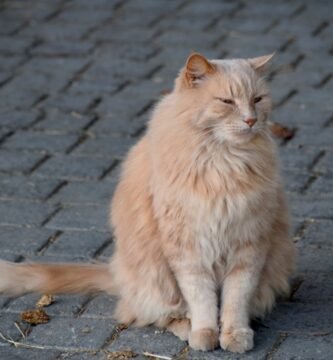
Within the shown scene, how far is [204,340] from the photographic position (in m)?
4.06

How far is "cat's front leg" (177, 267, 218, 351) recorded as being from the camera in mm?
4082

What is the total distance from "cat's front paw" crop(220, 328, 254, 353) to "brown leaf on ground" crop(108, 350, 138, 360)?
363 millimetres

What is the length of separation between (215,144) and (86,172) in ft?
6.66

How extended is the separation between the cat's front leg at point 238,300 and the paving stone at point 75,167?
1.95 m

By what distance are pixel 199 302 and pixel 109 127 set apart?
2.68 metres

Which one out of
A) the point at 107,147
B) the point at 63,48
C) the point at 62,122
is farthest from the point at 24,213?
the point at 63,48

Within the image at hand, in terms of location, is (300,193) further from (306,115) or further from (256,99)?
(256,99)

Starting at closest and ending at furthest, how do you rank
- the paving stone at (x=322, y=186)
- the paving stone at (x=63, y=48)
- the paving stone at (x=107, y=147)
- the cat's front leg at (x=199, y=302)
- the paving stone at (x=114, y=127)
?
the cat's front leg at (x=199, y=302), the paving stone at (x=322, y=186), the paving stone at (x=107, y=147), the paving stone at (x=114, y=127), the paving stone at (x=63, y=48)

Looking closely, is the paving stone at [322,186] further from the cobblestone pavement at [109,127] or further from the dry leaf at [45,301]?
the dry leaf at [45,301]

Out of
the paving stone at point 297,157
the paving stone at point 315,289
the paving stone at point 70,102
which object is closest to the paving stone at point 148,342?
the paving stone at point 315,289

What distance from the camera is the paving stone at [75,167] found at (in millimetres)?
5945

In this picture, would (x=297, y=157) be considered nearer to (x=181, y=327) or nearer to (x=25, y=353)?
(x=181, y=327)

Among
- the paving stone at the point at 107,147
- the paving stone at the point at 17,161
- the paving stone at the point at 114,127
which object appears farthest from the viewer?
the paving stone at the point at 114,127

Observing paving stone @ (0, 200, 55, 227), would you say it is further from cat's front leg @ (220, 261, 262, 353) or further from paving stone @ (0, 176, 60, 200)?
cat's front leg @ (220, 261, 262, 353)
